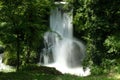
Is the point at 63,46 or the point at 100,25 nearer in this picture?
the point at 100,25

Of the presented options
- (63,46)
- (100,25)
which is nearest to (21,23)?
(100,25)

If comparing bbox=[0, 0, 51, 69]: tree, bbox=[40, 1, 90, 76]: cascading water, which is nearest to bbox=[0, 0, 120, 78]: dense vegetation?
bbox=[0, 0, 51, 69]: tree

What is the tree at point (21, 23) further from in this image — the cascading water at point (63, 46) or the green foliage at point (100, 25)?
the cascading water at point (63, 46)

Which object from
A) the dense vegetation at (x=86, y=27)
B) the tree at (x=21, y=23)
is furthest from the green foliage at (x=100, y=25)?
the tree at (x=21, y=23)

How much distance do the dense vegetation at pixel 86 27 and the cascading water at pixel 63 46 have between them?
24.8 ft

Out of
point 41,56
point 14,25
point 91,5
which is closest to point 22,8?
point 14,25

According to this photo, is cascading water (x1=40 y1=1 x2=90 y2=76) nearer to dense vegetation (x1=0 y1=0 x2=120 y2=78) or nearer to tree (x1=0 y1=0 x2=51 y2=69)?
dense vegetation (x1=0 y1=0 x2=120 y2=78)

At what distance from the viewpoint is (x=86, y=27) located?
54.4 ft

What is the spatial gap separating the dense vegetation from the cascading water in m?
7.57

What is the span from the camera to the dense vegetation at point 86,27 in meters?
14.2

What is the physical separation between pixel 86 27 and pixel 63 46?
9612 mm

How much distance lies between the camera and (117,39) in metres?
15.3

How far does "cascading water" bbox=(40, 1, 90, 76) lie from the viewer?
2477 centimetres

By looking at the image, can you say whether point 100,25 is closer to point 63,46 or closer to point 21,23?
point 21,23
